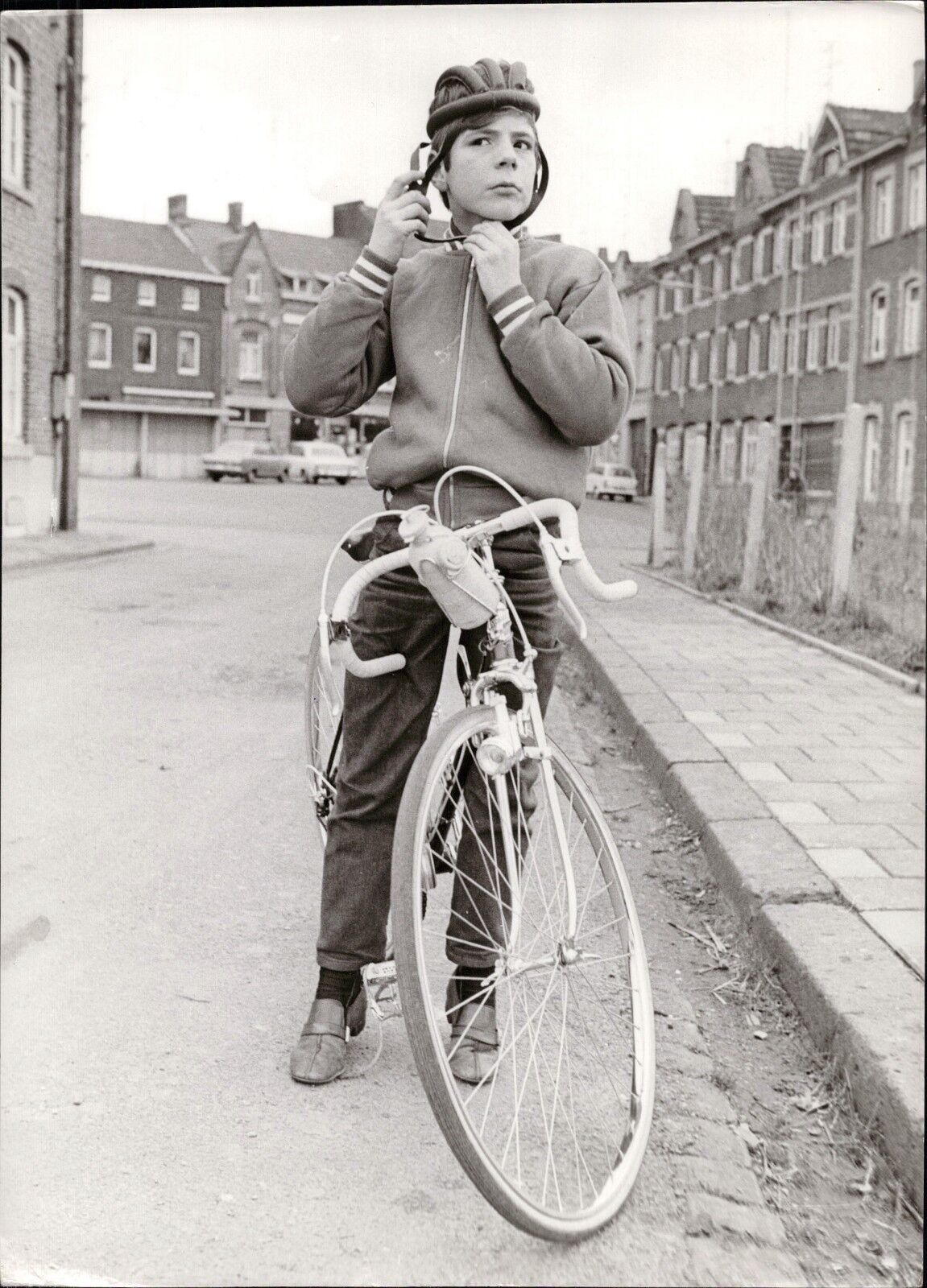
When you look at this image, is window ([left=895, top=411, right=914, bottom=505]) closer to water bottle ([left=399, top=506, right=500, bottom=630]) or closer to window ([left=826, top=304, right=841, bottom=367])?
window ([left=826, top=304, right=841, bottom=367])

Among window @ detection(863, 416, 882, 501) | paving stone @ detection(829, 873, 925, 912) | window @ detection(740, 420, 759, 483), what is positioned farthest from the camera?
paving stone @ detection(829, 873, 925, 912)

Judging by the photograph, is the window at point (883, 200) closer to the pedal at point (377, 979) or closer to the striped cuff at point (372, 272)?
the striped cuff at point (372, 272)

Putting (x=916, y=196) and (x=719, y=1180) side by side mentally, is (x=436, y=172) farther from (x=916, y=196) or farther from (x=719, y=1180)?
(x=719, y=1180)

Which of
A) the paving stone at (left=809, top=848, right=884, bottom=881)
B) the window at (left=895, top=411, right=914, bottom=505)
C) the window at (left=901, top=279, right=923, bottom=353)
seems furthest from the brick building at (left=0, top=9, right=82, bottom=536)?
the paving stone at (left=809, top=848, right=884, bottom=881)

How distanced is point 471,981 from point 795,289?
109 cm

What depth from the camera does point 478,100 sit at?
179 centimetres

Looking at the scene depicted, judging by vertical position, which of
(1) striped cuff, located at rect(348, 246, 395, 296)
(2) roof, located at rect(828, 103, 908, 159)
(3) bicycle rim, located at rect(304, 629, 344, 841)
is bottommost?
(3) bicycle rim, located at rect(304, 629, 344, 841)

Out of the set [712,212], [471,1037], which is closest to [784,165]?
[712,212]

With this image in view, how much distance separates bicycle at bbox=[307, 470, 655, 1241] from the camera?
72.2 inches

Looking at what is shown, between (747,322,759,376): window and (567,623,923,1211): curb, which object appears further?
(567,623,923,1211): curb

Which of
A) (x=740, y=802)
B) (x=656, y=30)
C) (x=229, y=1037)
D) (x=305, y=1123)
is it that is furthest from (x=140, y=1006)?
(x=656, y=30)

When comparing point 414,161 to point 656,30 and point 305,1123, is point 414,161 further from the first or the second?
point 305,1123

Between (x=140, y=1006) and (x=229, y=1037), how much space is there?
32 cm

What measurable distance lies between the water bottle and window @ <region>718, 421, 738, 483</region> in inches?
22.0
